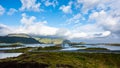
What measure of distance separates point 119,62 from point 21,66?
46.6 meters

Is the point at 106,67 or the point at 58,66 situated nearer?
the point at 58,66

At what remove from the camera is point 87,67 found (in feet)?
267

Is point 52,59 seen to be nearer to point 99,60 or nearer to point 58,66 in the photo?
point 58,66

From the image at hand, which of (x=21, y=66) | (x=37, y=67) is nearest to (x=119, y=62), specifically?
(x=37, y=67)

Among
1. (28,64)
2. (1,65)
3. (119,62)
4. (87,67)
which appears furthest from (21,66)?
(119,62)

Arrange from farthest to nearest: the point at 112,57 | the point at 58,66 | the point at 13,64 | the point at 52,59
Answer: the point at 112,57 → the point at 52,59 → the point at 13,64 → the point at 58,66

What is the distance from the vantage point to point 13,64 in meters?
86.8

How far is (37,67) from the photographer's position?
82.4 metres

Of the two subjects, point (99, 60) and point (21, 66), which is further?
point (99, 60)

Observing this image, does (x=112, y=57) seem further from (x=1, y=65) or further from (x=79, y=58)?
(x=1, y=65)

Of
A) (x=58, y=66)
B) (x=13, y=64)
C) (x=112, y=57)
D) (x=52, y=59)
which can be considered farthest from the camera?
(x=112, y=57)

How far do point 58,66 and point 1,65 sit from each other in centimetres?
2722

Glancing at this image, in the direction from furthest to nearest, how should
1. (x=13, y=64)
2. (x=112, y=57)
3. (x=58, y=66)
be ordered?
(x=112, y=57) → (x=13, y=64) → (x=58, y=66)

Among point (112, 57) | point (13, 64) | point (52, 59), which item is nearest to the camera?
point (13, 64)
